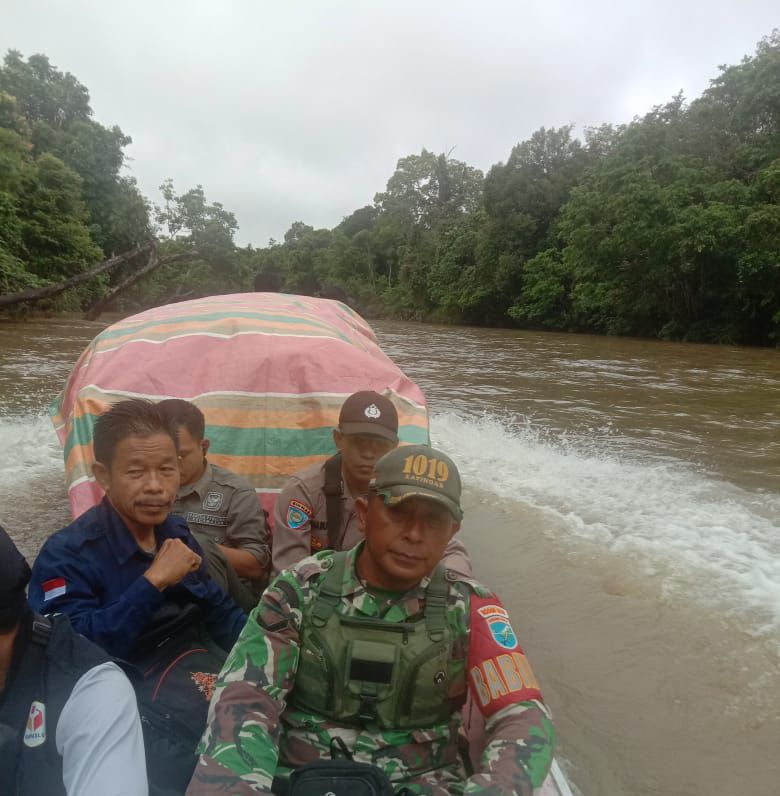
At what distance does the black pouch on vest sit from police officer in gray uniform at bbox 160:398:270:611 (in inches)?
51.2

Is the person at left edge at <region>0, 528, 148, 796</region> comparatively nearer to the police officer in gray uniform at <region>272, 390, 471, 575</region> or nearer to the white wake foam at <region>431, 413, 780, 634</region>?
the police officer in gray uniform at <region>272, 390, 471, 575</region>

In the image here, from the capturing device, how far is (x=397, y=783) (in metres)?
1.38

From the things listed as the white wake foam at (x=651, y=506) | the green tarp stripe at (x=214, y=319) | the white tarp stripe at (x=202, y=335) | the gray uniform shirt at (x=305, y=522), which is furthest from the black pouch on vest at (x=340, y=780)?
the green tarp stripe at (x=214, y=319)

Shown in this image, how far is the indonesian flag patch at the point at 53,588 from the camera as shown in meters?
1.69

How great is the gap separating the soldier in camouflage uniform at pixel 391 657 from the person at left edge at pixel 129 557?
37 cm

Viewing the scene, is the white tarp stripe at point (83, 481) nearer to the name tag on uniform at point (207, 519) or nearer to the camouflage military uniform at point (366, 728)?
the name tag on uniform at point (207, 519)

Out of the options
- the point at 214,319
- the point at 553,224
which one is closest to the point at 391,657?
the point at 214,319

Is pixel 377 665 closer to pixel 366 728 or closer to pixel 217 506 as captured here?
pixel 366 728

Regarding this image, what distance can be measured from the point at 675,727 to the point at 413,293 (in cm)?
3939

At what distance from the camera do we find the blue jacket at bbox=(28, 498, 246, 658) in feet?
5.36

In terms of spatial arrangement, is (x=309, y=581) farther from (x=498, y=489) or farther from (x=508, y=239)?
(x=508, y=239)

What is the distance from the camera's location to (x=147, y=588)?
1.65 m

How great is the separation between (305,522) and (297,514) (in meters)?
0.04

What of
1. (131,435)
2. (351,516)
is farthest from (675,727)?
(131,435)
